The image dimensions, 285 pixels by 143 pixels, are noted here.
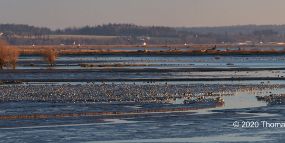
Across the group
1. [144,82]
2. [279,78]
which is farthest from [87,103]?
[279,78]

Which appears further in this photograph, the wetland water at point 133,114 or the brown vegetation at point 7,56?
the brown vegetation at point 7,56

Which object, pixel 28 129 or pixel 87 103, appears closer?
pixel 28 129

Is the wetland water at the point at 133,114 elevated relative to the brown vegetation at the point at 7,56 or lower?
lower

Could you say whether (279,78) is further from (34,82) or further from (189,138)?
(189,138)

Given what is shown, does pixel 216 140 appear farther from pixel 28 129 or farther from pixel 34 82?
pixel 34 82

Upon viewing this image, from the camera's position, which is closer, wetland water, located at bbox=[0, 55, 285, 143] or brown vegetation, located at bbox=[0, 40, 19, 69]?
wetland water, located at bbox=[0, 55, 285, 143]

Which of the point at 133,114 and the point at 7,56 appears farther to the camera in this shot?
the point at 7,56

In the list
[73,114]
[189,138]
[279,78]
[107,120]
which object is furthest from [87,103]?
[279,78]

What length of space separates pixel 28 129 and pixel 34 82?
25.7 metres

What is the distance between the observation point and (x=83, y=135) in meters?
23.1

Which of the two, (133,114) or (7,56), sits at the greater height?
(7,56)

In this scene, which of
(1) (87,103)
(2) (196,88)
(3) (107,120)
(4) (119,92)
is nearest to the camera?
(3) (107,120)

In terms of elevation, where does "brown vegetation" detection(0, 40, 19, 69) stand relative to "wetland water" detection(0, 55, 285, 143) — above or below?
above

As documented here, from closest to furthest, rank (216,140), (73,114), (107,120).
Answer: (216,140) < (107,120) < (73,114)
